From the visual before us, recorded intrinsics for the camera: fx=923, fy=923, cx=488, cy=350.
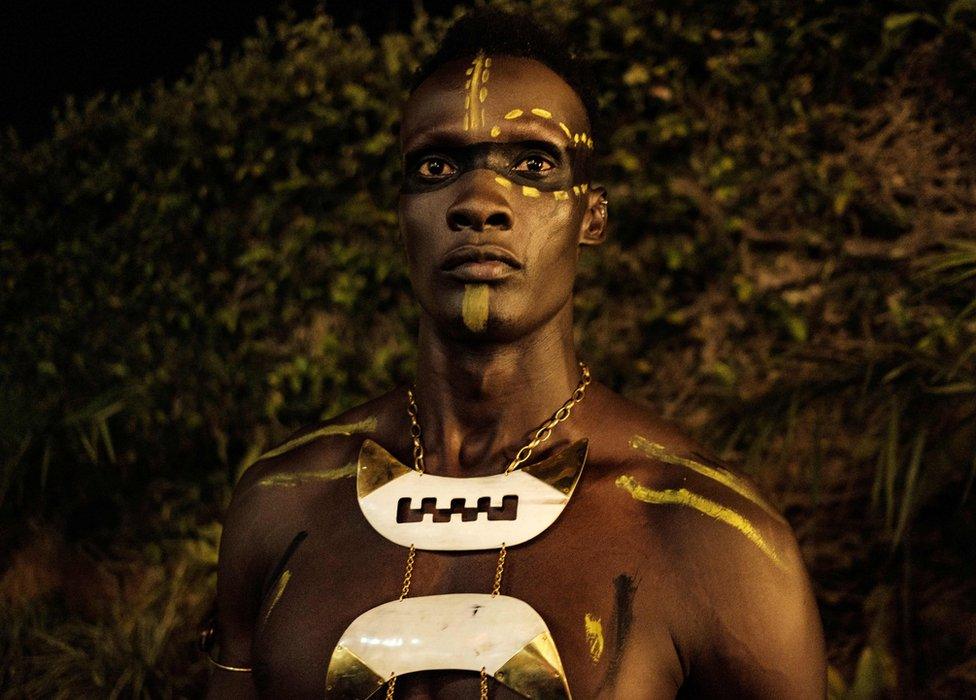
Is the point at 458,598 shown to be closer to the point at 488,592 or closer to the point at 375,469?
the point at 488,592

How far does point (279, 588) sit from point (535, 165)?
830 millimetres

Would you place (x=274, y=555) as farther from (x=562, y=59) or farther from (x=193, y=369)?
(x=193, y=369)

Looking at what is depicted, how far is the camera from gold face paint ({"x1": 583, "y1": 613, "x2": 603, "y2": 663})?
4.36ft

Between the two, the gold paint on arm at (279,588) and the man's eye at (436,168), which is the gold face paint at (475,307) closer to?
the man's eye at (436,168)

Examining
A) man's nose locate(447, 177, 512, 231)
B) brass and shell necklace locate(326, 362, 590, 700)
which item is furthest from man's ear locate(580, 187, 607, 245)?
brass and shell necklace locate(326, 362, 590, 700)

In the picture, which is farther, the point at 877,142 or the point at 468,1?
the point at 468,1

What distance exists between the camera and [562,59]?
1.67 m

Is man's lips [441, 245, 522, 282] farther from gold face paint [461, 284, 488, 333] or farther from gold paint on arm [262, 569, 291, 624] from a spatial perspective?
gold paint on arm [262, 569, 291, 624]

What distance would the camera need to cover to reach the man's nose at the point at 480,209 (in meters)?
1.49

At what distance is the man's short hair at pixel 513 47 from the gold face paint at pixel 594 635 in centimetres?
89

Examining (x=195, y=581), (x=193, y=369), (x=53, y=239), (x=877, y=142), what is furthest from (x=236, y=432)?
(x=877, y=142)

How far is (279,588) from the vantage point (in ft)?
5.05

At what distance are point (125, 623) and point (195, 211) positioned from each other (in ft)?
4.73

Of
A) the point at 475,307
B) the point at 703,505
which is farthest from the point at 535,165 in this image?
the point at 703,505
